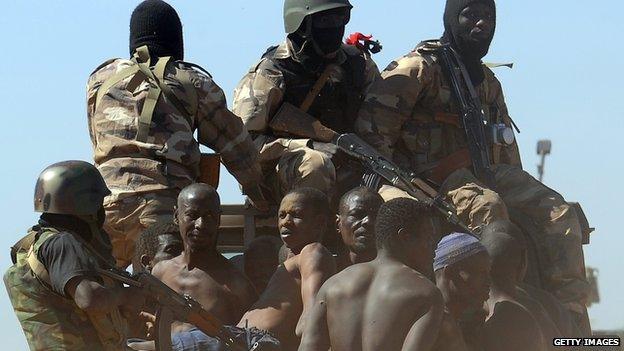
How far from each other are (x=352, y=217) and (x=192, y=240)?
32.8 inches

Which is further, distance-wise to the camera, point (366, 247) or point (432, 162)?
point (432, 162)

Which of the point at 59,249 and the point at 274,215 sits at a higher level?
the point at 59,249

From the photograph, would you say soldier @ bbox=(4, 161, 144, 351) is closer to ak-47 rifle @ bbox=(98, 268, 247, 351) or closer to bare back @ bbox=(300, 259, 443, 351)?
ak-47 rifle @ bbox=(98, 268, 247, 351)

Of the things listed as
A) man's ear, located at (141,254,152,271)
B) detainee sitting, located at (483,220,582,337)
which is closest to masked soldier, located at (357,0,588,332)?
detainee sitting, located at (483,220,582,337)

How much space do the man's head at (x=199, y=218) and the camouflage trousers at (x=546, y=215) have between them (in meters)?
1.72

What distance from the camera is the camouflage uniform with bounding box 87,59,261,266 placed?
32.5 feet

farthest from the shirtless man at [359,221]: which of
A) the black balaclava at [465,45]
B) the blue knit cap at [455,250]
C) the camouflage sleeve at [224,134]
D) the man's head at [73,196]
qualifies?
the black balaclava at [465,45]

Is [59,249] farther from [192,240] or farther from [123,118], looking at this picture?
[123,118]

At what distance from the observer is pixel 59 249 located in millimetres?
7812

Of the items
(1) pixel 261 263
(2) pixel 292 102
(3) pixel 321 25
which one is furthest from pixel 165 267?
(3) pixel 321 25

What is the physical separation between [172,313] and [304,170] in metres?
2.30

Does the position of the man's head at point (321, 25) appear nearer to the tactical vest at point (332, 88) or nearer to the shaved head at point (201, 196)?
the tactical vest at point (332, 88)

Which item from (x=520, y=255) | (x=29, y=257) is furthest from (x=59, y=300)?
(x=520, y=255)

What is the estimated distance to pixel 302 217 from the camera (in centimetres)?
928
